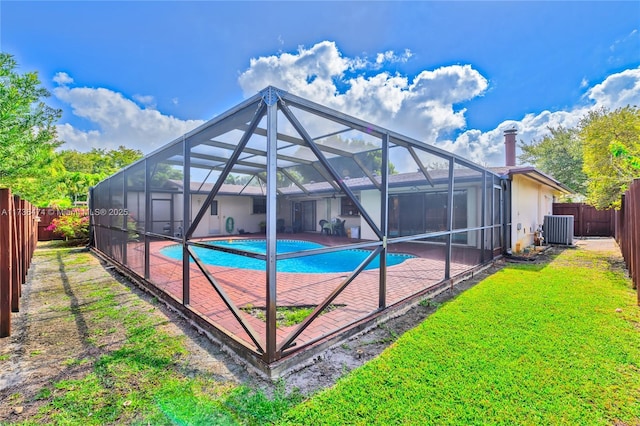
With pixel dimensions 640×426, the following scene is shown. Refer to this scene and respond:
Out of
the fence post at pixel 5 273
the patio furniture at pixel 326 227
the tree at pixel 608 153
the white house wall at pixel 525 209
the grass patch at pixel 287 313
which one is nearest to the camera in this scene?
the fence post at pixel 5 273

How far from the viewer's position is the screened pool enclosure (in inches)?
115

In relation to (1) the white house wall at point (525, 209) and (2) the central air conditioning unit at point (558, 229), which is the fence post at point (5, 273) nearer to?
(1) the white house wall at point (525, 209)

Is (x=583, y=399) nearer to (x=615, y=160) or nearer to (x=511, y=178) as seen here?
(x=511, y=178)

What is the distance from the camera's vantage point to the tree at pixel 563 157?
2234cm

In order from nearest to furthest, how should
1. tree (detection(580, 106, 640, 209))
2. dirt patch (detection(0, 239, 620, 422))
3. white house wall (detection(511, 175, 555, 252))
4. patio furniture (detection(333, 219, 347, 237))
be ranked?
dirt patch (detection(0, 239, 620, 422)), white house wall (detection(511, 175, 555, 252)), tree (detection(580, 106, 640, 209)), patio furniture (detection(333, 219, 347, 237))

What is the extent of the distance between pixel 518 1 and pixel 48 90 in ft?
46.1

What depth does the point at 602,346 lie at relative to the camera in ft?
10.3

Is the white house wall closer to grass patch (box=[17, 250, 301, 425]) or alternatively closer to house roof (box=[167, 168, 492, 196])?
house roof (box=[167, 168, 492, 196])

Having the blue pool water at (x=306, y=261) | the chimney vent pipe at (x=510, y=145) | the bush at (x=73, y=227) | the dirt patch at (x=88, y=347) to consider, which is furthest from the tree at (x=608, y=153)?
the bush at (x=73, y=227)

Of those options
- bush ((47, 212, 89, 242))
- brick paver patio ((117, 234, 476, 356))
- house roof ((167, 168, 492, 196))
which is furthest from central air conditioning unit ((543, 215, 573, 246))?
bush ((47, 212, 89, 242))

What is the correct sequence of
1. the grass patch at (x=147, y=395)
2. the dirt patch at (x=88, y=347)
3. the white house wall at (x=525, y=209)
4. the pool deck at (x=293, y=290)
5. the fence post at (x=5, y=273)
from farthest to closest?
the white house wall at (x=525, y=209)
the pool deck at (x=293, y=290)
the fence post at (x=5, y=273)
the dirt patch at (x=88, y=347)
the grass patch at (x=147, y=395)

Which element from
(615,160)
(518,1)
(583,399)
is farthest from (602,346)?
(615,160)

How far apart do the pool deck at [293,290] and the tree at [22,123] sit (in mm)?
5401

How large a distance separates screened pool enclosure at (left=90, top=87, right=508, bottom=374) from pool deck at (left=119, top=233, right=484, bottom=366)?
0.03 metres
